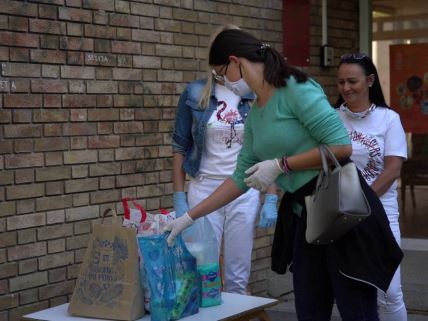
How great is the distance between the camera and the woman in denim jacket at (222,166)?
4.94m

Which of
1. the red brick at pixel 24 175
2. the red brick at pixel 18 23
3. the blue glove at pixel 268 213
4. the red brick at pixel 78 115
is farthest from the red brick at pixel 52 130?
the blue glove at pixel 268 213

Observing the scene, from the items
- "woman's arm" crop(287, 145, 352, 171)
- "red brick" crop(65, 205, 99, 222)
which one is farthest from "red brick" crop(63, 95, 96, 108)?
"woman's arm" crop(287, 145, 352, 171)

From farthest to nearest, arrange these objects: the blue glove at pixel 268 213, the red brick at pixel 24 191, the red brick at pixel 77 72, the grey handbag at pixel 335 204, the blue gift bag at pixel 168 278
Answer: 1. the red brick at pixel 77 72
2. the red brick at pixel 24 191
3. the blue glove at pixel 268 213
4. the blue gift bag at pixel 168 278
5. the grey handbag at pixel 335 204

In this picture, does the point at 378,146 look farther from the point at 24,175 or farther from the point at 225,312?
the point at 24,175

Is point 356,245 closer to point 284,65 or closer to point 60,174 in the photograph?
point 284,65

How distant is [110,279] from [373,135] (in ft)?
5.10

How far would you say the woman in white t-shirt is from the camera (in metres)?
4.48

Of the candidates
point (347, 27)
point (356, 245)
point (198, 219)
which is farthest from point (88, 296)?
point (347, 27)

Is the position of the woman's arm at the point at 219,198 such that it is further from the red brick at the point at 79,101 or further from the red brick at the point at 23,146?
the red brick at the point at 79,101

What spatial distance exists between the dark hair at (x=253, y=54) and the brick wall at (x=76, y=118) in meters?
1.50

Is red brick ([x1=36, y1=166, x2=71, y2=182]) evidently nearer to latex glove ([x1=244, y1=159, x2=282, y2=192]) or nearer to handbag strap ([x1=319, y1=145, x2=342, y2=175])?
latex glove ([x1=244, y1=159, x2=282, y2=192])

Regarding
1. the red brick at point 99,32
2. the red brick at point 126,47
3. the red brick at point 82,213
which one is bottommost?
the red brick at point 82,213

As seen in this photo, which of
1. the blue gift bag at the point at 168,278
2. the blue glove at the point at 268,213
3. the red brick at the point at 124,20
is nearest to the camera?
the blue gift bag at the point at 168,278

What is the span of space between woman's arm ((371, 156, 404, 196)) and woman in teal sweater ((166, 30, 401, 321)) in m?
0.85
